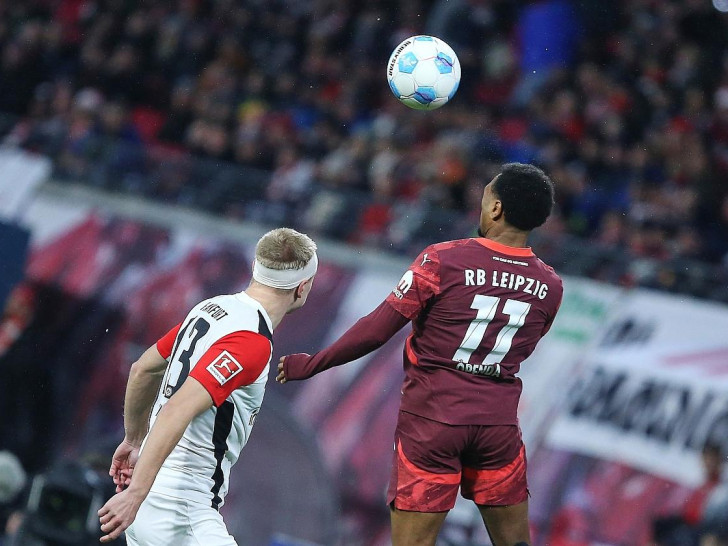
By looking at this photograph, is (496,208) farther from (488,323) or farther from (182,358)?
(182,358)

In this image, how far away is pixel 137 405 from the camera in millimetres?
4441

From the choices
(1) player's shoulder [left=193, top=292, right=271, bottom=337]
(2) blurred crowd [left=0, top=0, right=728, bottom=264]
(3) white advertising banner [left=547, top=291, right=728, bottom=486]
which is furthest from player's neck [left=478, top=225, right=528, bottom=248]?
(2) blurred crowd [left=0, top=0, right=728, bottom=264]

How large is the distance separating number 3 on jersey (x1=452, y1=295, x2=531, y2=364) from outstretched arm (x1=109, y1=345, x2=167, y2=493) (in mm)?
1190

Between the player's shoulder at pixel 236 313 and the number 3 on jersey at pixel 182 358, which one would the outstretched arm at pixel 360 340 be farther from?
the number 3 on jersey at pixel 182 358

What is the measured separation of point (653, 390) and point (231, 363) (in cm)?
509

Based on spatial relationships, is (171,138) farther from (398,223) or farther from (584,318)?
(584,318)

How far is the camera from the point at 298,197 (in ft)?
34.0

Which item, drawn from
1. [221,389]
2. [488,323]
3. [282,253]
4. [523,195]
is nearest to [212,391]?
[221,389]

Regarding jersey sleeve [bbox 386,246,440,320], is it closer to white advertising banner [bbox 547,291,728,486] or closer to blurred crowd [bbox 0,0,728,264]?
white advertising banner [bbox 547,291,728,486]

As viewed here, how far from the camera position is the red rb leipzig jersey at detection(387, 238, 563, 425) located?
13.9ft

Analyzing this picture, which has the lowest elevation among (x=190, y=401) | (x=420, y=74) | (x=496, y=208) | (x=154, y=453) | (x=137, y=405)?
(x=137, y=405)

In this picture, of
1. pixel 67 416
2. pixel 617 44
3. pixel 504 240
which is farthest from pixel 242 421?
pixel 617 44

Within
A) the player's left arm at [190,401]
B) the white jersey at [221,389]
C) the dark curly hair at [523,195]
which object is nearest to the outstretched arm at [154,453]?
the player's left arm at [190,401]

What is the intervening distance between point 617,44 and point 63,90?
23.3 feet
